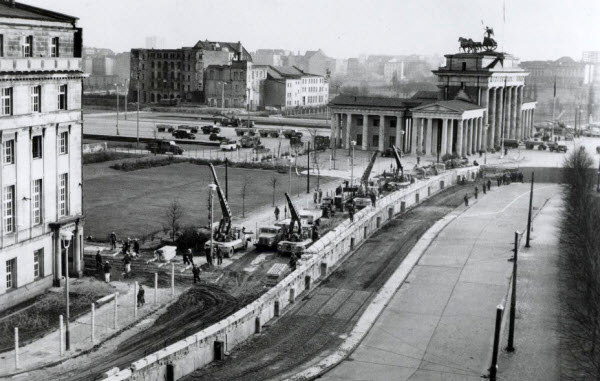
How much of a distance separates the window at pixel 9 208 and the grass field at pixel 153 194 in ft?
47.3

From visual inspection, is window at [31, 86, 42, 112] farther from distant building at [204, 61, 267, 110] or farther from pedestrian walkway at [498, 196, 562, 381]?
distant building at [204, 61, 267, 110]

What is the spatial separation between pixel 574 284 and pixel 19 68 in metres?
26.7

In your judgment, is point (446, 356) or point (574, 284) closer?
point (446, 356)

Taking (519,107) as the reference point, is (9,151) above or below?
below

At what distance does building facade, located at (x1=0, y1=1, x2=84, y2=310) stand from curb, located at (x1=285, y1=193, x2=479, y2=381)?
13.1 meters

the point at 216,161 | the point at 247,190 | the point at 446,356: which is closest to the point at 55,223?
the point at 446,356

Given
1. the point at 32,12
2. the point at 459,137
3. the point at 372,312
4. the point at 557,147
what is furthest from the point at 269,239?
Result: the point at 557,147

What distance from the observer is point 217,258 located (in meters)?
48.2

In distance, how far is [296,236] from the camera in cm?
5172

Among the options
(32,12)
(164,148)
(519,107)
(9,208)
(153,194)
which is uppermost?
(32,12)

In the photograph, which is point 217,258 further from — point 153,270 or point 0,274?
point 0,274

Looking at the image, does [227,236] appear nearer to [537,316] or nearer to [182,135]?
[537,316]

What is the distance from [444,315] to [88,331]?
601 inches

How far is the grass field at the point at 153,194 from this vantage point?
59.2 metres
